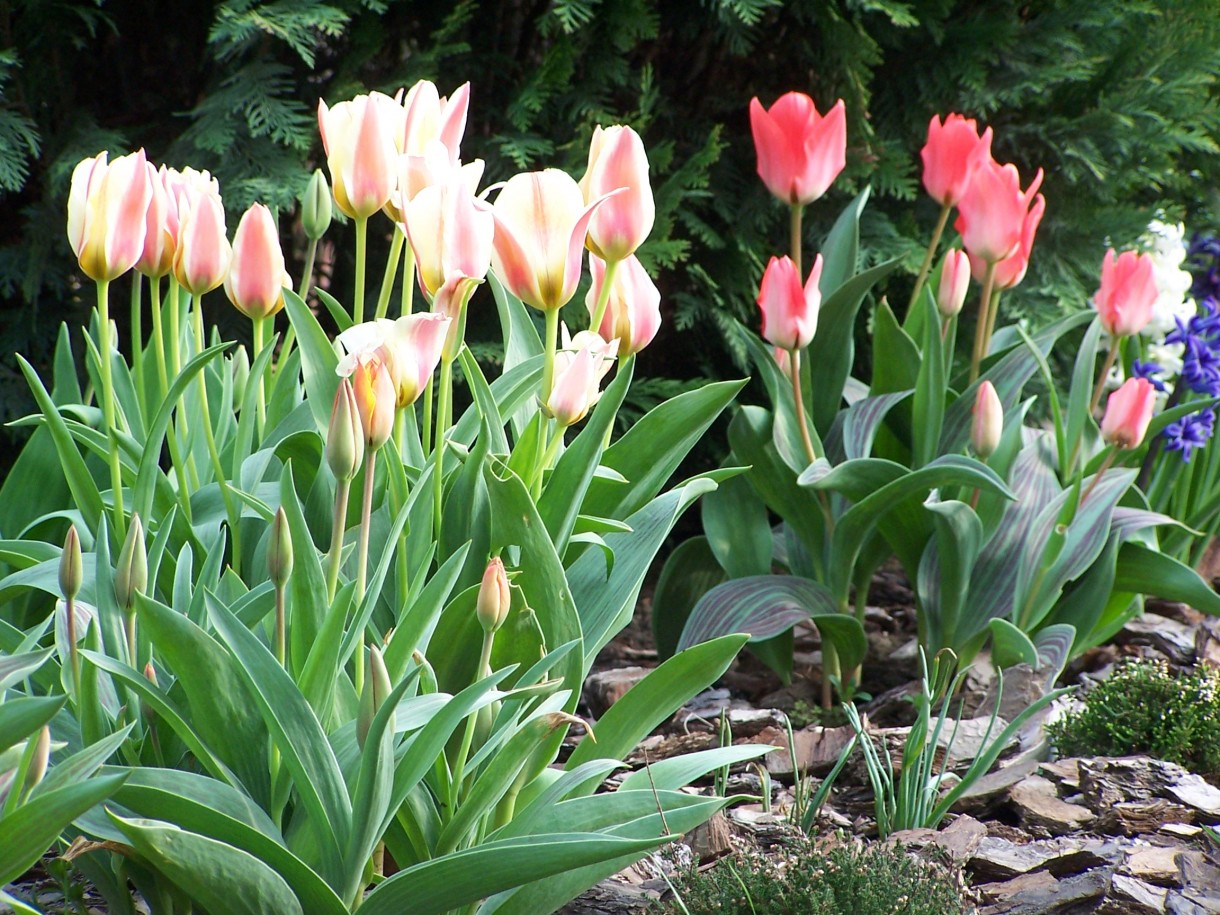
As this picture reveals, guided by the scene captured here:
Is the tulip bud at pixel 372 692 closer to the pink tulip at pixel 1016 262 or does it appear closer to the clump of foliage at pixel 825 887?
the clump of foliage at pixel 825 887

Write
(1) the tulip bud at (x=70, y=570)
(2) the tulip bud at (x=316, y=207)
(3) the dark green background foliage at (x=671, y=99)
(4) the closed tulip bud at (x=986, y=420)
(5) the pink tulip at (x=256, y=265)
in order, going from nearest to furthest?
(1) the tulip bud at (x=70, y=570) → (5) the pink tulip at (x=256, y=265) → (2) the tulip bud at (x=316, y=207) → (4) the closed tulip bud at (x=986, y=420) → (3) the dark green background foliage at (x=671, y=99)

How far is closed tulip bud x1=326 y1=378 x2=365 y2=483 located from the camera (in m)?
1.12

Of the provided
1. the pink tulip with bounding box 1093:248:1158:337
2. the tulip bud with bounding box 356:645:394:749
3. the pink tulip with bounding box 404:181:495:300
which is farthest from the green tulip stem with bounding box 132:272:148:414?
the pink tulip with bounding box 1093:248:1158:337

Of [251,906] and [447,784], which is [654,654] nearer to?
[447,784]

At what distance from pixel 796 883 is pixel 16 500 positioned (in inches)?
58.0

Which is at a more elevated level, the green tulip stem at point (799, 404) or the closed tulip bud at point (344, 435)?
the closed tulip bud at point (344, 435)

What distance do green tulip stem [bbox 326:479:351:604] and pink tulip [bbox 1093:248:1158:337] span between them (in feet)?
5.81

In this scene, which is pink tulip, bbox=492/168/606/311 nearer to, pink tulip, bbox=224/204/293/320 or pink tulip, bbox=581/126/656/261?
pink tulip, bbox=581/126/656/261

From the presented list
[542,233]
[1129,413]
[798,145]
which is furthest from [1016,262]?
[542,233]

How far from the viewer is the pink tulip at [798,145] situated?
2.30m

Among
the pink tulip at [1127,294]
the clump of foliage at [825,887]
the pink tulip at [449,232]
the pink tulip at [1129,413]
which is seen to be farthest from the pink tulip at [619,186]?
the pink tulip at [1127,294]

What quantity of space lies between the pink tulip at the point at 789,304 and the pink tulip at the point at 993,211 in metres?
0.40

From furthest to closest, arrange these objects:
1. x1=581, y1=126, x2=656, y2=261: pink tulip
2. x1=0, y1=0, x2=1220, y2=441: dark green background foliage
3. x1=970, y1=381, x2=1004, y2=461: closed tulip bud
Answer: x1=0, y1=0, x2=1220, y2=441: dark green background foliage < x1=970, y1=381, x2=1004, y2=461: closed tulip bud < x1=581, y1=126, x2=656, y2=261: pink tulip

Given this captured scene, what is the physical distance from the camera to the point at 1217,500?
2.88m
